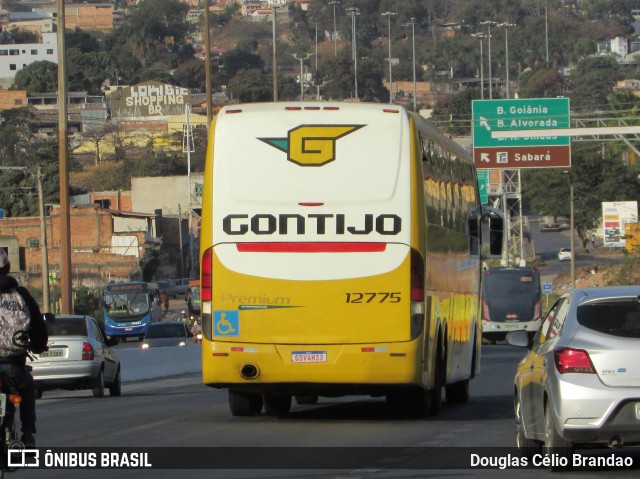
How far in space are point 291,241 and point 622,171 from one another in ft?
337

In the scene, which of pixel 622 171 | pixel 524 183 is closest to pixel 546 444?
pixel 622 171

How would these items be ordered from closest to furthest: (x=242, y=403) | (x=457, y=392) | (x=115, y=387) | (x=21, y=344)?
(x=21, y=344)
(x=242, y=403)
(x=457, y=392)
(x=115, y=387)

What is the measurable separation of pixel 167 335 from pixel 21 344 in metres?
38.6

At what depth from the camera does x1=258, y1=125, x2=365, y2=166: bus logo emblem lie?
17.3m

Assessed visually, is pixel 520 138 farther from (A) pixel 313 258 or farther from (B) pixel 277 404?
(A) pixel 313 258

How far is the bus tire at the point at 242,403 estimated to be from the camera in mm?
18625

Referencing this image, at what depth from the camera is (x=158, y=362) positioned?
3516 centimetres

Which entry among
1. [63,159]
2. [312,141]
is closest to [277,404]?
[312,141]

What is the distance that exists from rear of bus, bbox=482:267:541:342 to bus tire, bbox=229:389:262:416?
3453cm

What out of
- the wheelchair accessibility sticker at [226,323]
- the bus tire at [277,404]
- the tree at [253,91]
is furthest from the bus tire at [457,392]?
the tree at [253,91]

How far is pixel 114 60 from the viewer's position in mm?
195625

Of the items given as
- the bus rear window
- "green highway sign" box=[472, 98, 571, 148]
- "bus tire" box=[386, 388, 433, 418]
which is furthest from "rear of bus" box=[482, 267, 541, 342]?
"bus tire" box=[386, 388, 433, 418]

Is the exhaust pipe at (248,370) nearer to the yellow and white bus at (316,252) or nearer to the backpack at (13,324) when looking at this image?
the yellow and white bus at (316,252)

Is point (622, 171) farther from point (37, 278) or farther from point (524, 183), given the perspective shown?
point (37, 278)
